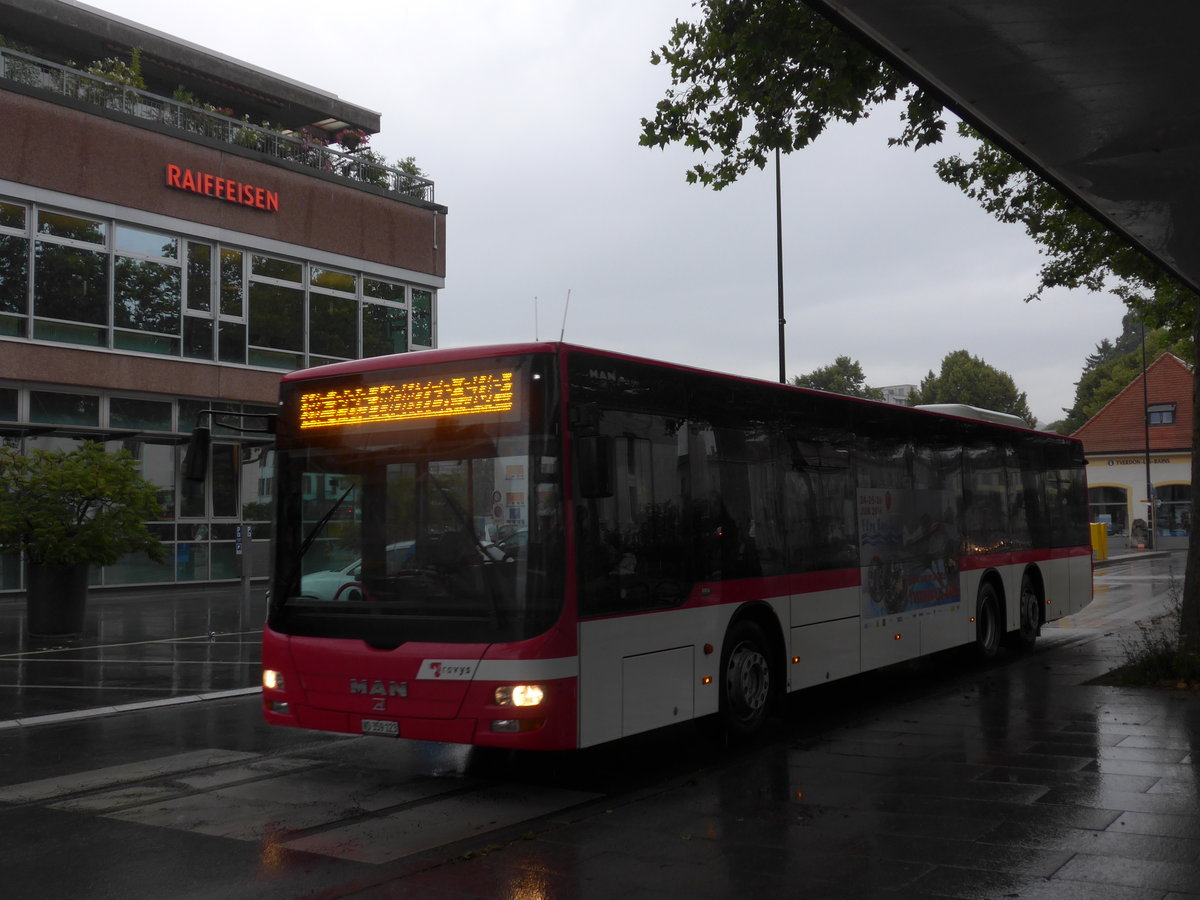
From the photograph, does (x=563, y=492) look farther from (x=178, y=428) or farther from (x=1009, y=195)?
(x=178, y=428)

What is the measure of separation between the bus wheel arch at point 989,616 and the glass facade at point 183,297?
19596 millimetres

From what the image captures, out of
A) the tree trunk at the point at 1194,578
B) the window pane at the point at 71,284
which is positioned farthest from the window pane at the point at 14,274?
the tree trunk at the point at 1194,578

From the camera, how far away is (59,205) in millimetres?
24906

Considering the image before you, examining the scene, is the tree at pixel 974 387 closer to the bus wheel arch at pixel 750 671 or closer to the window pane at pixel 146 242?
the window pane at pixel 146 242

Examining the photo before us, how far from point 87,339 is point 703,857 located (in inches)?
903

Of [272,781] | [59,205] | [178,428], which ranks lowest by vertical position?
[272,781]

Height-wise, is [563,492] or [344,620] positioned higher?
[563,492]

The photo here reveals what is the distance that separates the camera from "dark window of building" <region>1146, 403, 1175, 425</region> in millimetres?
62938

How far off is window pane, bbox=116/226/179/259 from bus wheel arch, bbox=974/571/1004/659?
20.2 m

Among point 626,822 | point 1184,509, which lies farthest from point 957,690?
point 1184,509

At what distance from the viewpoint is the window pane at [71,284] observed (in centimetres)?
2462

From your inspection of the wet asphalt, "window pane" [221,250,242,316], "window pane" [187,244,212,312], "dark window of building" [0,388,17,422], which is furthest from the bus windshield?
"window pane" [221,250,242,316]

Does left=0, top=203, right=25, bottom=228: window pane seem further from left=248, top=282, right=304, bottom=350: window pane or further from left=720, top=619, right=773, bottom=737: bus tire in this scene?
left=720, top=619, right=773, bottom=737: bus tire

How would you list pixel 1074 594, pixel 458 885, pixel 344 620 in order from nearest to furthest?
pixel 458 885, pixel 344 620, pixel 1074 594
